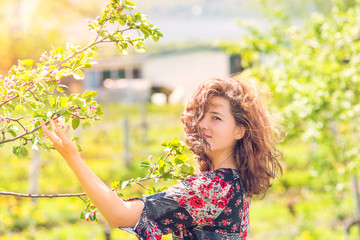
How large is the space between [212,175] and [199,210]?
0.13 meters

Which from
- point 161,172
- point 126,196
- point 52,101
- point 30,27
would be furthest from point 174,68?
point 52,101

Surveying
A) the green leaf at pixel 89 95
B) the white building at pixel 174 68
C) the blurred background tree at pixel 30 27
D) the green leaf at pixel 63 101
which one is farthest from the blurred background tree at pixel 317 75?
the white building at pixel 174 68

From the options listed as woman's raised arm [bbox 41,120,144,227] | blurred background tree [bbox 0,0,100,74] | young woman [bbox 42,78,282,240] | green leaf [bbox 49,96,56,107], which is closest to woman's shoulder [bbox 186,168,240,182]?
young woman [bbox 42,78,282,240]

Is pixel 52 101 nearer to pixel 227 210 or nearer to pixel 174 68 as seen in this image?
pixel 227 210

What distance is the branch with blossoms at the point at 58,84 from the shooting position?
1410 mm

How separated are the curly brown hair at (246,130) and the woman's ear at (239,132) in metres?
0.01

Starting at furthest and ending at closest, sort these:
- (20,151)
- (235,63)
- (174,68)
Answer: (174,68) → (235,63) → (20,151)

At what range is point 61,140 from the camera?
1.31m

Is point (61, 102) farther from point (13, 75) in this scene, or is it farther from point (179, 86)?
point (179, 86)

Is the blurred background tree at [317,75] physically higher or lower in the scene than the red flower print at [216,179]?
higher

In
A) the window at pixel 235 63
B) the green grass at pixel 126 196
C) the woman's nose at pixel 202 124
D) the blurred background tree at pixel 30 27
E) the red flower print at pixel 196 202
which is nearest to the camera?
the red flower print at pixel 196 202

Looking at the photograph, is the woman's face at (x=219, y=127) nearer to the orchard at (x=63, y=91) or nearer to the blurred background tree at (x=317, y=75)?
the orchard at (x=63, y=91)

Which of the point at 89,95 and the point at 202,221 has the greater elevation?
the point at 89,95

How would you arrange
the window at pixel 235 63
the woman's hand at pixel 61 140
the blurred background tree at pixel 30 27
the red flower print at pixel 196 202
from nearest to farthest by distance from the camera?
the woman's hand at pixel 61 140, the red flower print at pixel 196 202, the blurred background tree at pixel 30 27, the window at pixel 235 63
